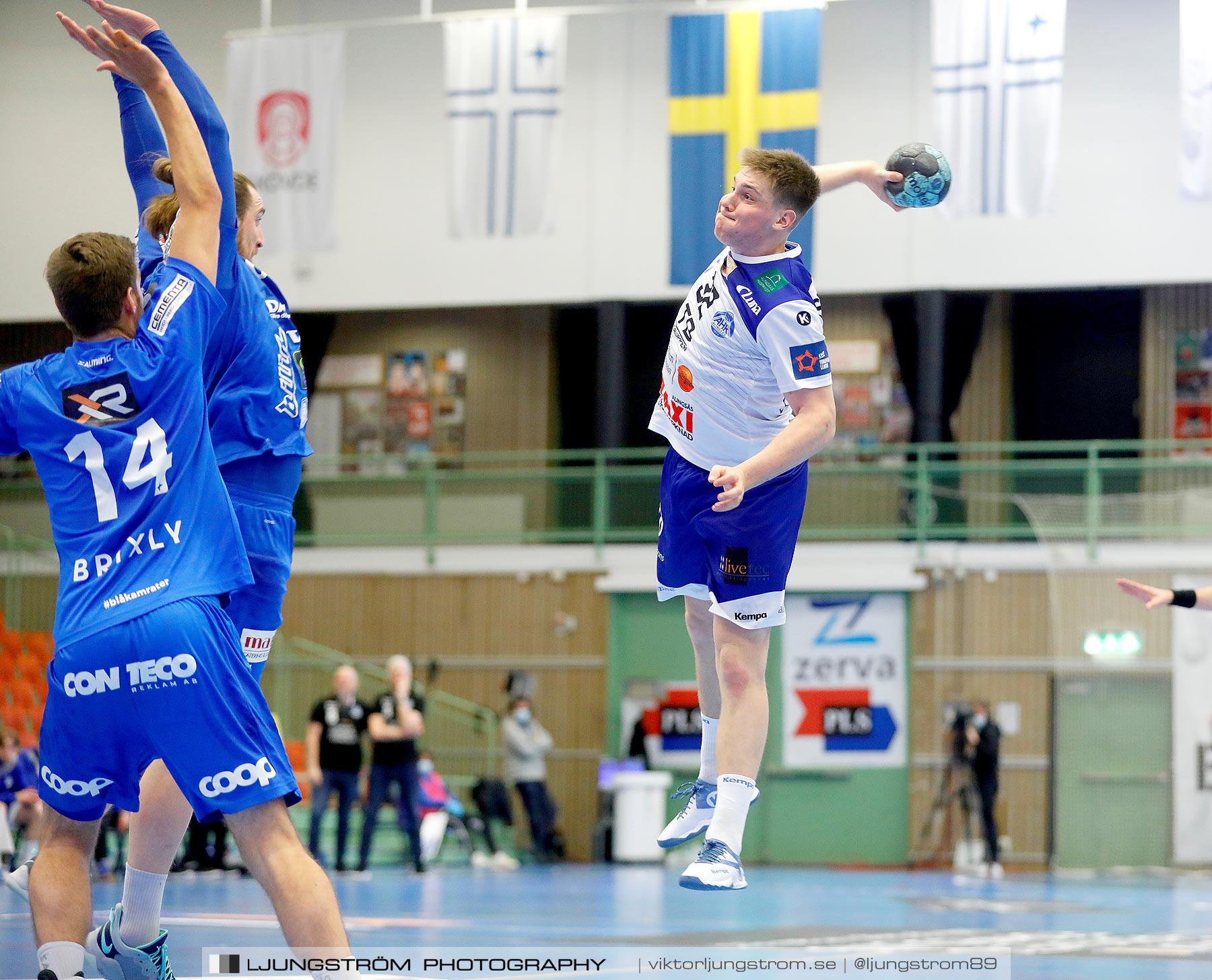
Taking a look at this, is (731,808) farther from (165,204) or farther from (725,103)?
(725,103)

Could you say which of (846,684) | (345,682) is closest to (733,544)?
(345,682)

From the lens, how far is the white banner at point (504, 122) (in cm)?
1659

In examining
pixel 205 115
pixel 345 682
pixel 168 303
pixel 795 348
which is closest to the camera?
pixel 168 303

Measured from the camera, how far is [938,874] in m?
17.5

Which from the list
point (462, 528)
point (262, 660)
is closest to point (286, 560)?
point (262, 660)

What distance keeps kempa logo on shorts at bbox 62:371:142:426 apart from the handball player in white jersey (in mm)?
1813

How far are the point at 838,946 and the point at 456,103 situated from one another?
12.0m

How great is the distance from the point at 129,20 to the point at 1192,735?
632 inches

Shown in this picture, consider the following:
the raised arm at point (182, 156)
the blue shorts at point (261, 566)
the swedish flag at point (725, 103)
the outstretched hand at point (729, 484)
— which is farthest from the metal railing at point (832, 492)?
the raised arm at point (182, 156)

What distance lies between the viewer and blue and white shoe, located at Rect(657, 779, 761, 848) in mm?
4963

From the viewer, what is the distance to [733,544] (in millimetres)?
4871

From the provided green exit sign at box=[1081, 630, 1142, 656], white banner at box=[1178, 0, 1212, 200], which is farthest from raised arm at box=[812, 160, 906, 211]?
green exit sign at box=[1081, 630, 1142, 656]

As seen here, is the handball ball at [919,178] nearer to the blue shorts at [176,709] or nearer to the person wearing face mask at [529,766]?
the blue shorts at [176,709]

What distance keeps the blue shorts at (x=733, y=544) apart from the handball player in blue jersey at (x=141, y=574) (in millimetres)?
1655
